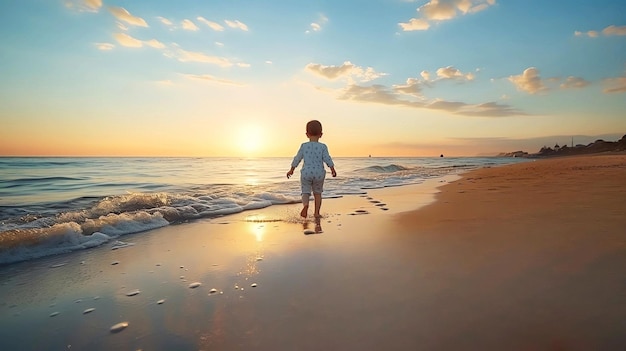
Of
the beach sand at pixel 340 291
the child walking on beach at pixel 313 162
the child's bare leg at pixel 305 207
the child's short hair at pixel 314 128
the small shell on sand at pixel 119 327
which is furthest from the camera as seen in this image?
the child's short hair at pixel 314 128

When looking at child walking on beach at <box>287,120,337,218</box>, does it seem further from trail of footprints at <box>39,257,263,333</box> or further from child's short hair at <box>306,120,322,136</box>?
trail of footprints at <box>39,257,263,333</box>

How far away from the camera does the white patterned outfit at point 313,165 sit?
653 cm

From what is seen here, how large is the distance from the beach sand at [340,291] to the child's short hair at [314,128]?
2.95 m

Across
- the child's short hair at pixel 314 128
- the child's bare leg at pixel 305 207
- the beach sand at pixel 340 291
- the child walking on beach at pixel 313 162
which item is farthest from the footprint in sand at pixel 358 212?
the child's short hair at pixel 314 128

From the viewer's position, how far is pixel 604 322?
1.75 m

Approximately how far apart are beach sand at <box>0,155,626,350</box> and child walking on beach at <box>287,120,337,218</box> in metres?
2.17

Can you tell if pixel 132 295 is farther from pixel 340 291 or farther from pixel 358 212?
pixel 358 212

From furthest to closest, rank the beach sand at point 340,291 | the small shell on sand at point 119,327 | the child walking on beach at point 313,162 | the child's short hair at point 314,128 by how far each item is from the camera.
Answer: the child's short hair at point 314,128 < the child walking on beach at point 313,162 < the small shell on sand at point 119,327 < the beach sand at point 340,291

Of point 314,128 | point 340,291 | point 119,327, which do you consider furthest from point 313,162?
point 119,327

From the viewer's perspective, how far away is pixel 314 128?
6859 mm

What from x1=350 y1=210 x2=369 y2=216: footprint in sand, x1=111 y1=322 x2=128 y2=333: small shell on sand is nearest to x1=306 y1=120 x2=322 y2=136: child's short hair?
x1=350 y1=210 x2=369 y2=216: footprint in sand

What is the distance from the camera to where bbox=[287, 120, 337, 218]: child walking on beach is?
6.52 metres

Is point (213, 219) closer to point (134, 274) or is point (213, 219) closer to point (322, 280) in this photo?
point (134, 274)

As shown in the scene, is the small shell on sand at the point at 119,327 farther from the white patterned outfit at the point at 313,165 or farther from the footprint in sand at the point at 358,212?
the white patterned outfit at the point at 313,165
